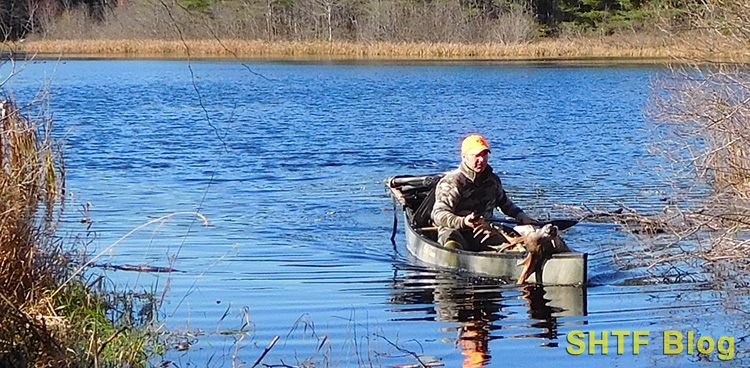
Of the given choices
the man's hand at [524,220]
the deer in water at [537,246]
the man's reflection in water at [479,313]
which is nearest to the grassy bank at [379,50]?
the man's hand at [524,220]

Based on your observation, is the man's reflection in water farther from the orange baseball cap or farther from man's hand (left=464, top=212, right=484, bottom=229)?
the orange baseball cap

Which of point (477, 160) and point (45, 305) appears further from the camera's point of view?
point (477, 160)

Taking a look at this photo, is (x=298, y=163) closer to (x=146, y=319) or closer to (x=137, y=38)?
(x=146, y=319)

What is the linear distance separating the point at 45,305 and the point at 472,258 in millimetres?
4293

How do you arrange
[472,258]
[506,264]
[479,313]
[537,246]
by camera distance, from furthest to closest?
1. [472,258]
2. [506,264]
3. [537,246]
4. [479,313]

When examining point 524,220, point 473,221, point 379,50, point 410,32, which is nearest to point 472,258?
point 473,221

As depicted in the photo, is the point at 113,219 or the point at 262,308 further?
the point at 113,219

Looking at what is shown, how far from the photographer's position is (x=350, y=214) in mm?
14695

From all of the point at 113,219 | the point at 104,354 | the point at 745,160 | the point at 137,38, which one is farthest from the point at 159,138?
the point at 137,38

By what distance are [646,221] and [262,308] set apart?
3129 mm

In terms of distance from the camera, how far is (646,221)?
8.98 meters

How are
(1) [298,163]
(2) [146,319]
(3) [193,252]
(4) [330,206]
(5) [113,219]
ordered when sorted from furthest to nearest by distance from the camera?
(1) [298,163]
(4) [330,206]
(5) [113,219]
(3) [193,252]
(2) [146,319]

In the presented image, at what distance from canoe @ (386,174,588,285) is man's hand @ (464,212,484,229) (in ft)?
0.81

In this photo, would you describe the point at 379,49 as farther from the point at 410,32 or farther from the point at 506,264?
the point at 506,264
